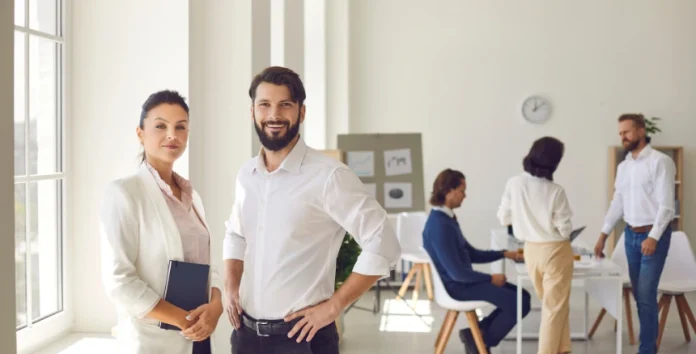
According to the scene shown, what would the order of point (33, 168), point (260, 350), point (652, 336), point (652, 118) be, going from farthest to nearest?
point (652, 118) → point (652, 336) → point (33, 168) → point (260, 350)

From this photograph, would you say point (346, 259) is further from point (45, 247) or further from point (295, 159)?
point (295, 159)

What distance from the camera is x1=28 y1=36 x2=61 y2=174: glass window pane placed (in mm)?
3082

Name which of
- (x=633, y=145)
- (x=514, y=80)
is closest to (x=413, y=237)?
(x=514, y=80)

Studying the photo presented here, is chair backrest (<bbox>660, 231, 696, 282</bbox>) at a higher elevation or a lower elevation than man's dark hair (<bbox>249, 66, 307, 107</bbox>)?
lower

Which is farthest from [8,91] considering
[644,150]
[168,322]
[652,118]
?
[652,118]

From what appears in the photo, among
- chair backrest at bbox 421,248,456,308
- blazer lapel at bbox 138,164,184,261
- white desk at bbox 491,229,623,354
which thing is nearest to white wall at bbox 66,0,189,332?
blazer lapel at bbox 138,164,184,261

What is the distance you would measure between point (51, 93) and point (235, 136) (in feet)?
3.19

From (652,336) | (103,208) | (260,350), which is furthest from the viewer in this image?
(652,336)

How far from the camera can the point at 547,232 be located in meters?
5.09

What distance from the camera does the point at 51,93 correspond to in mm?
3229

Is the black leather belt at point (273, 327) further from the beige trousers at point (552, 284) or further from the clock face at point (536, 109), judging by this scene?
the clock face at point (536, 109)

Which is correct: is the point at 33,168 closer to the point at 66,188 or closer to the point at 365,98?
the point at 66,188

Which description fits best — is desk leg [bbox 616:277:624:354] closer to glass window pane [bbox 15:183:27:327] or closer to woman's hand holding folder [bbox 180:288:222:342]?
woman's hand holding folder [bbox 180:288:222:342]

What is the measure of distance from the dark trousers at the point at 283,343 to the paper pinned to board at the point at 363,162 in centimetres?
521
